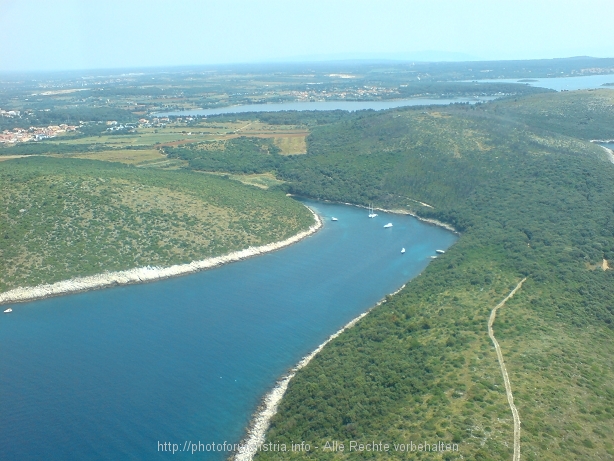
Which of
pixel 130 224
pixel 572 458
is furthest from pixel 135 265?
pixel 572 458

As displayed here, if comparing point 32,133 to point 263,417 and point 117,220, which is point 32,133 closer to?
point 117,220

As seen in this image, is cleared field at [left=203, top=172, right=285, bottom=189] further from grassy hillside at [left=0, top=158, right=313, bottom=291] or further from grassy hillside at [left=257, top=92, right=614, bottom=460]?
grassy hillside at [left=257, top=92, right=614, bottom=460]

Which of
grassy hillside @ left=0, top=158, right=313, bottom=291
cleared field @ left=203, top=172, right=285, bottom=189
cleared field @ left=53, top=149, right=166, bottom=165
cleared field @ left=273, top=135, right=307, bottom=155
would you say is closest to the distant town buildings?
cleared field @ left=53, top=149, right=166, bottom=165

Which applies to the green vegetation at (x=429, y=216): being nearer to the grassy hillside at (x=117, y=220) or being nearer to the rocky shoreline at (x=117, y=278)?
the grassy hillside at (x=117, y=220)

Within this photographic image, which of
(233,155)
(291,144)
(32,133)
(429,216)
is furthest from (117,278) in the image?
(32,133)

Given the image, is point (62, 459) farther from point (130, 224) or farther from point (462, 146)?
point (462, 146)

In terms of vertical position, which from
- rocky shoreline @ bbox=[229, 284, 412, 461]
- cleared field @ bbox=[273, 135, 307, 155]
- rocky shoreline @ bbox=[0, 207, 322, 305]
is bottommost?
rocky shoreline @ bbox=[229, 284, 412, 461]
